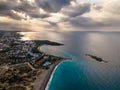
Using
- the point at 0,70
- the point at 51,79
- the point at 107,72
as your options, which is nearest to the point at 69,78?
the point at 51,79

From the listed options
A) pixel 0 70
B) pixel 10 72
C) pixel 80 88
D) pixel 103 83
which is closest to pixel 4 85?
pixel 10 72

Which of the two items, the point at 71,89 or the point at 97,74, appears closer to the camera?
the point at 71,89

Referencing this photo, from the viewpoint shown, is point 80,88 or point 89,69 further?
point 89,69

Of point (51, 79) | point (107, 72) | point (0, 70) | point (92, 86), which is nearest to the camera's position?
point (92, 86)

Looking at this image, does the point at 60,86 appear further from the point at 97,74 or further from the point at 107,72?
the point at 107,72

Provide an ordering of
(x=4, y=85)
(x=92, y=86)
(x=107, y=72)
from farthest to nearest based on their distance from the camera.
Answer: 1. (x=107, y=72)
2. (x=92, y=86)
3. (x=4, y=85)

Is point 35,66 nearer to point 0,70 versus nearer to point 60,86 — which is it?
point 0,70

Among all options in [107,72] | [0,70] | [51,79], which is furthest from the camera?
[107,72]

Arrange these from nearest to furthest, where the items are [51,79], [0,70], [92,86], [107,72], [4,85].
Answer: [4,85]
[92,86]
[51,79]
[0,70]
[107,72]
